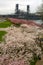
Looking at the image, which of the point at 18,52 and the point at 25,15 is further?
the point at 25,15

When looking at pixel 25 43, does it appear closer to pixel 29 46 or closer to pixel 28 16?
pixel 29 46

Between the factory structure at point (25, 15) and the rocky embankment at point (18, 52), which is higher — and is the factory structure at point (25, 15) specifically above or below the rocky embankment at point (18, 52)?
below

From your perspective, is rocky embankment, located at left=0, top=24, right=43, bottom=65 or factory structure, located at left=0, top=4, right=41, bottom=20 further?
factory structure, located at left=0, top=4, right=41, bottom=20

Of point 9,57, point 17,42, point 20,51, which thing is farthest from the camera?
point 17,42

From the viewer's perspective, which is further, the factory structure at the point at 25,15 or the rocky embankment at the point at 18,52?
the factory structure at the point at 25,15

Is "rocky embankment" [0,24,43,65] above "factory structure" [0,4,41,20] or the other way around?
above

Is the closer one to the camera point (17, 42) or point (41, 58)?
point (17, 42)

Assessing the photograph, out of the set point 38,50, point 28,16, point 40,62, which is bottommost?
point 28,16

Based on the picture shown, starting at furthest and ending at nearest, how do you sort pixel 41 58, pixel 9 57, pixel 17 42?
1. pixel 41 58
2. pixel 17 42
3. pixel 9 57

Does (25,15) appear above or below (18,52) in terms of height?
below

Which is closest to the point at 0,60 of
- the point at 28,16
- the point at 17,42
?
the point at 17,42

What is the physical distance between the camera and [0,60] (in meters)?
11.3

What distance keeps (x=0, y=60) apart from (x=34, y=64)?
473cm

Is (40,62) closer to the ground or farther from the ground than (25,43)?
closer to the ground
